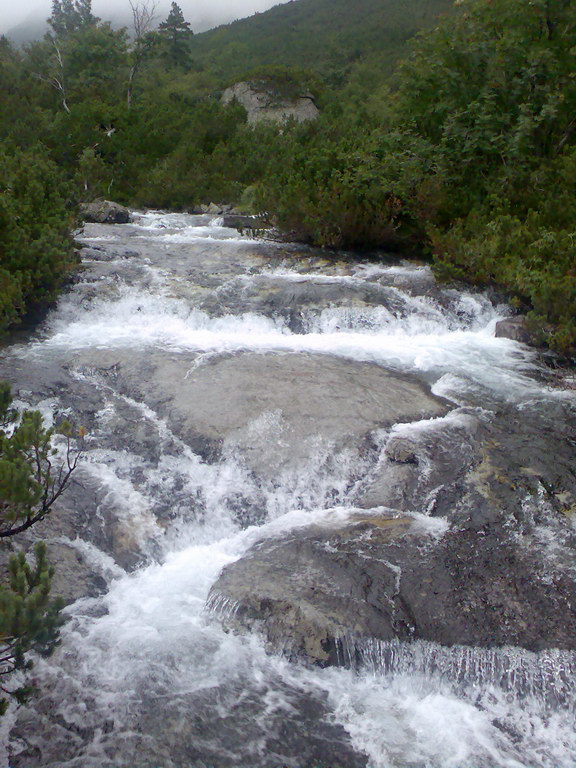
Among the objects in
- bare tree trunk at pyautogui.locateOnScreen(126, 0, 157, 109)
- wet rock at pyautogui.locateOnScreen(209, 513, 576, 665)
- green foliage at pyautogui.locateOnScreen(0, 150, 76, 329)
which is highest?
bare tree trunk at pyautogui.locateOnScreen(126, 0, 157, 109)

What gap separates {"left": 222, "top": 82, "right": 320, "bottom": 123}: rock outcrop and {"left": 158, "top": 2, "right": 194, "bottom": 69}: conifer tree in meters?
26.9

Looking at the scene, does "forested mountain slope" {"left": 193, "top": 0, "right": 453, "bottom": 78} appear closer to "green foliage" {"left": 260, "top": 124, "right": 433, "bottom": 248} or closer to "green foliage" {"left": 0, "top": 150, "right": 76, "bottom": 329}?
"green foliage" {"left": 260, "top": 124, "right": 433, "bottom": 248}


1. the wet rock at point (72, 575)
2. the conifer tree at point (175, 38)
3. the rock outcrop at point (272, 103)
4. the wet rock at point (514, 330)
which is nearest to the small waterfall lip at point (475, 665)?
the wet rock at point (72, 575)

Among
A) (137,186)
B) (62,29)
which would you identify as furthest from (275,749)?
(62,29)

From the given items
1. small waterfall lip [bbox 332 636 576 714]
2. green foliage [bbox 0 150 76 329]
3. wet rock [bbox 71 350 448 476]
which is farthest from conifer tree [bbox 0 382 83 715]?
green foliage [bbox 0 150 76 329]

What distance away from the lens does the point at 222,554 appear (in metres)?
5.14

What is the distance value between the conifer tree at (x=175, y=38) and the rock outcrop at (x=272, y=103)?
26.9m

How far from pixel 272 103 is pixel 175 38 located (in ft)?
102

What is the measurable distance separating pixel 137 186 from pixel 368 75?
1074 inches

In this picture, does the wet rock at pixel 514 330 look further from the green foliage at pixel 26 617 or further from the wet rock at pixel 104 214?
the wet rock at pixel 104 214

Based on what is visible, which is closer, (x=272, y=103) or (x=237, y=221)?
(x=237, y=221)

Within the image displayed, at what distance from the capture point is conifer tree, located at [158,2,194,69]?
56.1 metres

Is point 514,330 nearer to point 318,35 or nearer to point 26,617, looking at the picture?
point 26,617

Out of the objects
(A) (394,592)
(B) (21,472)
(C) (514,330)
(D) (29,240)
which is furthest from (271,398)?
(D) (29,240)
